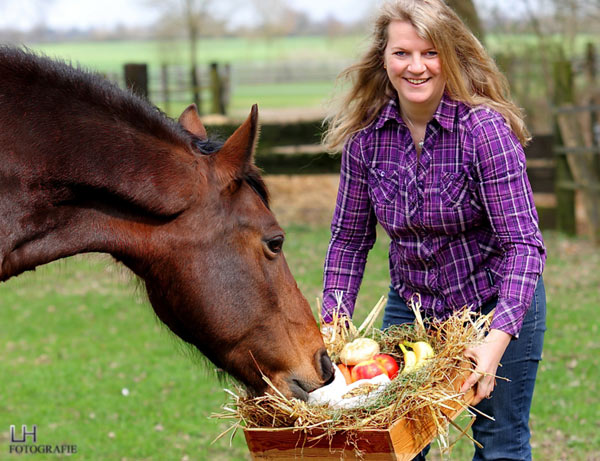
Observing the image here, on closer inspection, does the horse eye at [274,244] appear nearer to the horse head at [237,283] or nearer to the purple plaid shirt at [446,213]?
the horse head at [237,283]

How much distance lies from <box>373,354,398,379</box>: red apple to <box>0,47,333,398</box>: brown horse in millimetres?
260

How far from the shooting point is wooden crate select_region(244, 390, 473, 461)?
2.49 metres

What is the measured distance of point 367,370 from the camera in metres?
2.87

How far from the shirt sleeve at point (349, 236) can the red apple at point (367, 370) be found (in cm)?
42

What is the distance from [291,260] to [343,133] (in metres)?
6.78

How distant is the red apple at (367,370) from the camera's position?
2.86m

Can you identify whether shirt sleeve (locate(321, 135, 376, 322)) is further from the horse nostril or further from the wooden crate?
the wooden crate


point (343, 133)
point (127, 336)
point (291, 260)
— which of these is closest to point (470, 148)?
point (343, 133)

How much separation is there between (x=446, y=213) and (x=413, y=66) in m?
0.59

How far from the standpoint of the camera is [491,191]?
290 cm

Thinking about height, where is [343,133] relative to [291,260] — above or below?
above

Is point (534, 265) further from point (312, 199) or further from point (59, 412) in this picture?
point (312, 199)

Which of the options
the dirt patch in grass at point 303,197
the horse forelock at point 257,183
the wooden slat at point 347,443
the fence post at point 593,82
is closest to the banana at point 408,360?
the wooden slat at point 347,443

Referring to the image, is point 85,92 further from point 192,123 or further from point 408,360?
point 408,360
